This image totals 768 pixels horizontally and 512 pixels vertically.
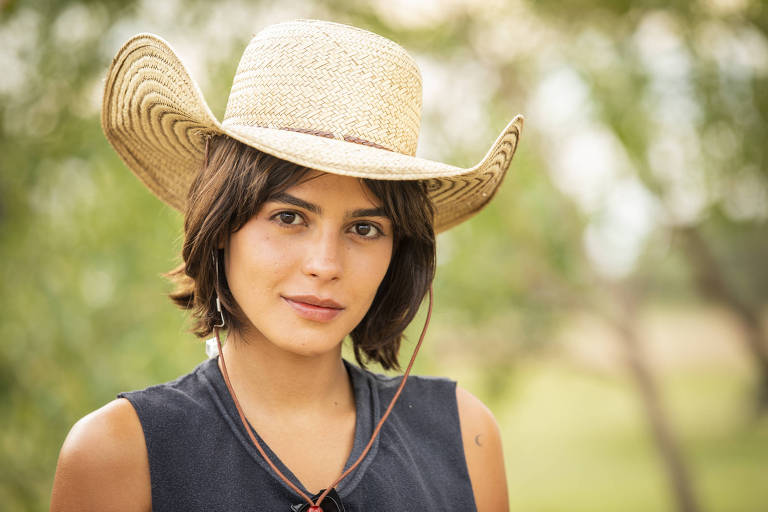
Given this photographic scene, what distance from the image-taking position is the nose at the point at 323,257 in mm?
1413

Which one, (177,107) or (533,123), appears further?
(533,123)

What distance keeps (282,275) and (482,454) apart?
0.70m

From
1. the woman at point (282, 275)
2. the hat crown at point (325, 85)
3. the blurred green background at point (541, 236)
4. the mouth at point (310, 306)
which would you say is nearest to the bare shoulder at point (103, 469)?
the woman at point (282, 275)

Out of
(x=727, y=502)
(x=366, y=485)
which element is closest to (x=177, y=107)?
(x=366, y=485)

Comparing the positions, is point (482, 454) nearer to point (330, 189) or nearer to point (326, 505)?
point (326, 505)

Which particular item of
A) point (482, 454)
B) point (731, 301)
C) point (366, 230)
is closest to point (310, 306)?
point (366, 230)

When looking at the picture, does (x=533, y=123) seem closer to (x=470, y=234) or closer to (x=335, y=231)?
(x=470, y=234)

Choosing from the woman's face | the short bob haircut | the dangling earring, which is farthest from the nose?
the dangling earring

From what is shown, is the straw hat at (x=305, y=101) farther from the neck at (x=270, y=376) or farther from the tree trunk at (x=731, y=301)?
the tree trunk at (x=731, y=301)

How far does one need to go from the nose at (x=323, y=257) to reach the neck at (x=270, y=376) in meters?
0.25

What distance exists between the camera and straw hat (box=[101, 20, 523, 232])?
1422 millimetres

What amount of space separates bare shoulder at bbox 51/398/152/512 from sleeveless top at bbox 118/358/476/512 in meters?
0.02

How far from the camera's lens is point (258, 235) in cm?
145

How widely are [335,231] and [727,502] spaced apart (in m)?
5.53
